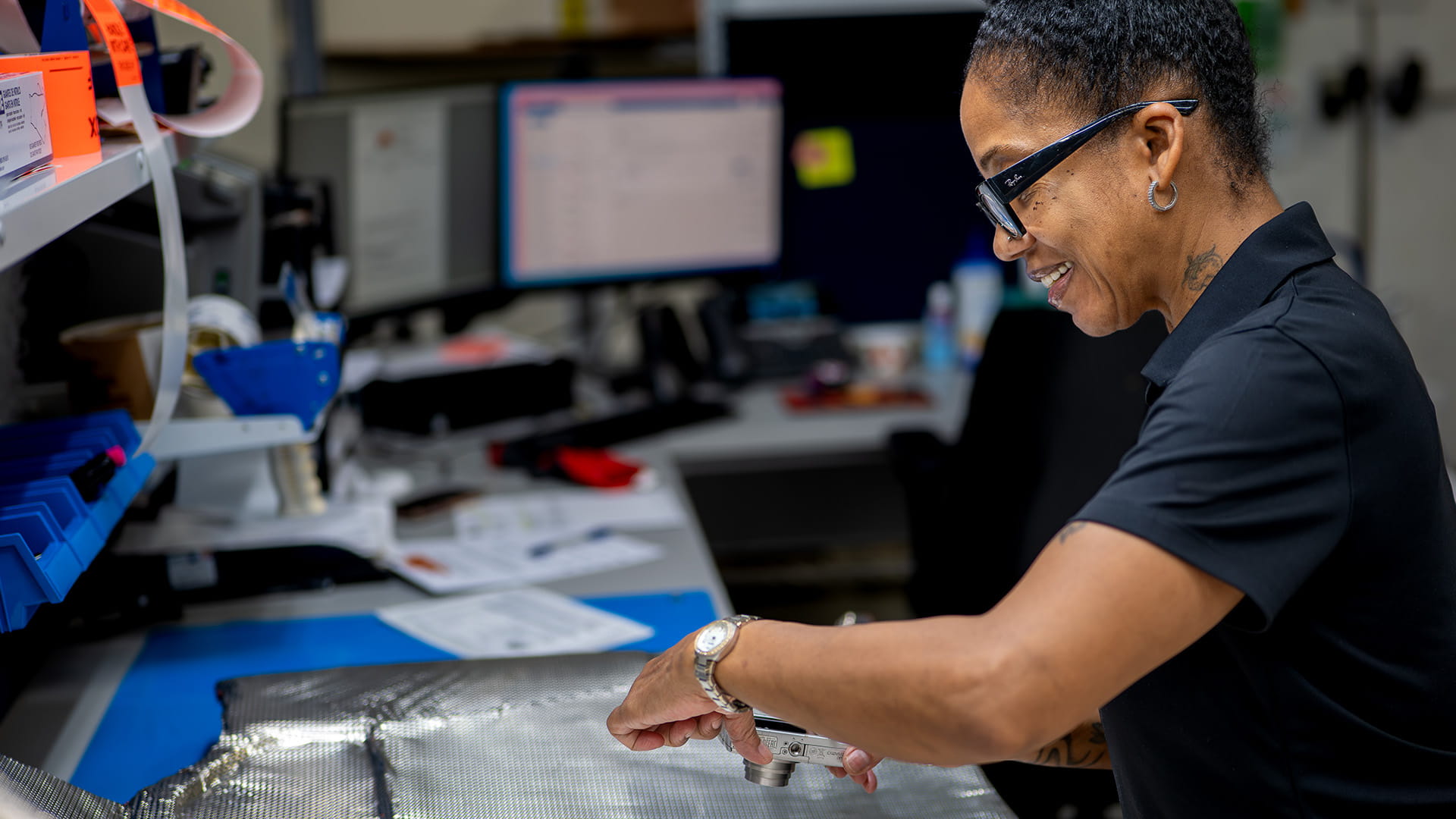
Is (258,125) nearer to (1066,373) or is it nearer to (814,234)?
(814,234)

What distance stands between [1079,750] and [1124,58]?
531mm

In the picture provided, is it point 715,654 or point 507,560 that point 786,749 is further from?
point 507,560

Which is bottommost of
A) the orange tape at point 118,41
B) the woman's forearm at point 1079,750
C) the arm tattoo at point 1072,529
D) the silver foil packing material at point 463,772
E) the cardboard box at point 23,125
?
the woman's forearm at point 1079,750

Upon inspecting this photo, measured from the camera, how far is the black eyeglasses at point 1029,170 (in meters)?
0.80

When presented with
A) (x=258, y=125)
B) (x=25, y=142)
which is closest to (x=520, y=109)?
(x=258, y=125)

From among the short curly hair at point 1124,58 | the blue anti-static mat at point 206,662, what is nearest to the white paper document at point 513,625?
the blue anti-static mat at point 206,662

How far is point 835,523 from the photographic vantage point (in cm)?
299

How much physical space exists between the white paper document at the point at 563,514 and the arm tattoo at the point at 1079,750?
787mm

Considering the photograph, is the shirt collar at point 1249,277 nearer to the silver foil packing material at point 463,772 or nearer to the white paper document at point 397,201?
the silver foil packing material at point 463,772

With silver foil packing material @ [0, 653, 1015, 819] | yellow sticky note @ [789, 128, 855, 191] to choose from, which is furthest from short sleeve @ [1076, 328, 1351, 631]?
yellow sticky note @ [789, 128, 855, 191]

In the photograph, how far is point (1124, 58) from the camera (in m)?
0.80

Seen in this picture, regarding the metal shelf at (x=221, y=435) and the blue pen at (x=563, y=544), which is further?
the blue pen at (x=563, y=544)

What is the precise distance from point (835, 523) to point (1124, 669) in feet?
7.63

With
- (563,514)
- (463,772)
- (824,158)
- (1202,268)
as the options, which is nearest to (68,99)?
(463,772)
